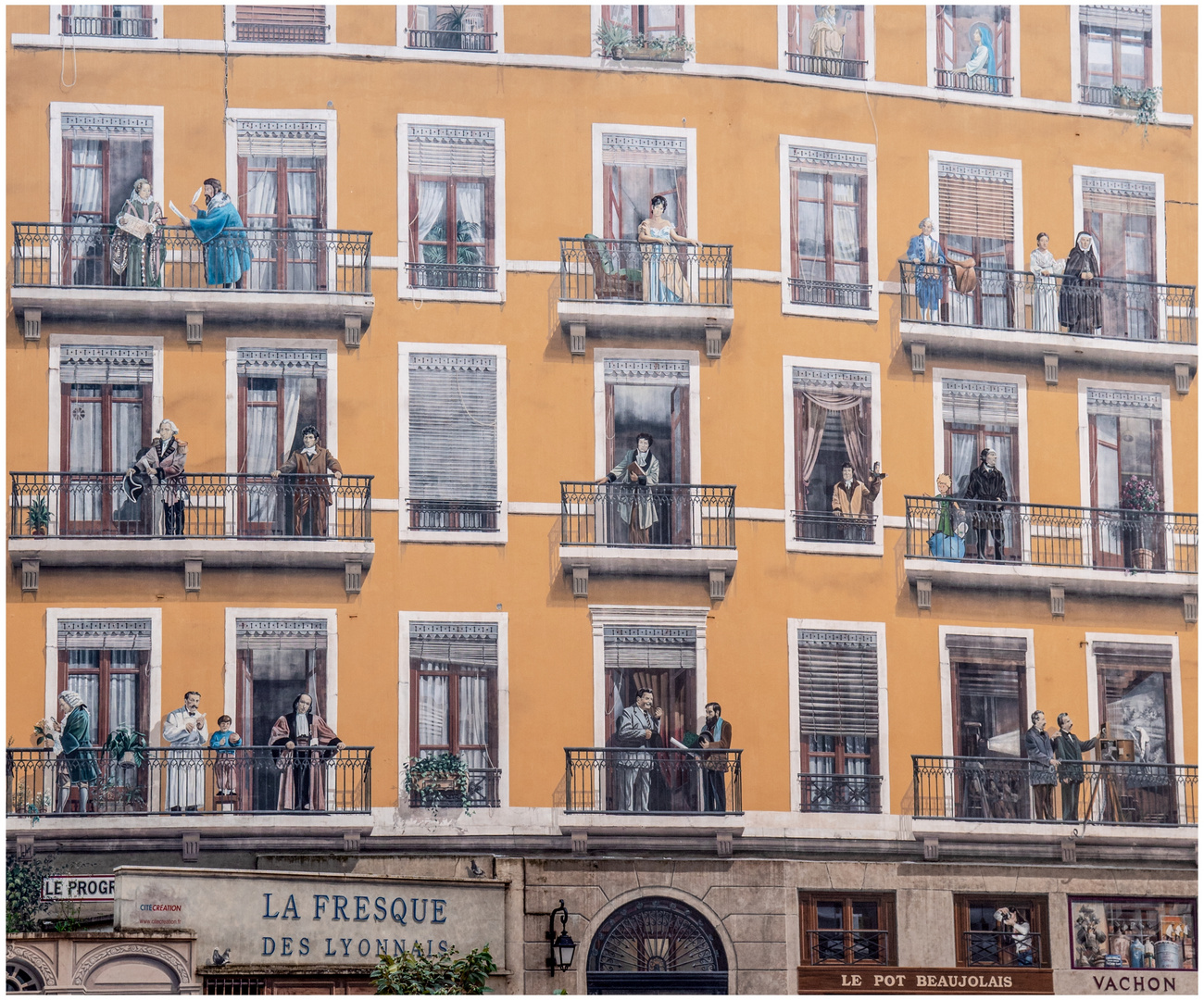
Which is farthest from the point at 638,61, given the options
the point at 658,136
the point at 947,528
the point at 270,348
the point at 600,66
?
the point at 947,528

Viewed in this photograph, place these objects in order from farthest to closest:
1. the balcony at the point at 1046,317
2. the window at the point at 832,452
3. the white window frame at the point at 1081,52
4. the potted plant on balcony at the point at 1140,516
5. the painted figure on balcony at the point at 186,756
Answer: the white window frame at the point at 1081,52 → the balcony at the point at 1046,317 → the potted plant on balcony at the point at 1140,516 → the window at the point at 832,452 → the painted figure on balcony at the point at 186,756

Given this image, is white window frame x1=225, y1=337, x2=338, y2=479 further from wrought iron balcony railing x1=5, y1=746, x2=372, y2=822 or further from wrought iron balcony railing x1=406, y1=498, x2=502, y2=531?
wrought iron balcony railing x1=5, y1=746, x2=372, y2=822

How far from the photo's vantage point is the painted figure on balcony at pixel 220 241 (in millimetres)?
20906

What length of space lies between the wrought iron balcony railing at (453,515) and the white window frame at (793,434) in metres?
2.92

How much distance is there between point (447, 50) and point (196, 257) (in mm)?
3287

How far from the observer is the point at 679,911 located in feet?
66.7

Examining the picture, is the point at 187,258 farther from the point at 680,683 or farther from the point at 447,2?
the point at 680,683

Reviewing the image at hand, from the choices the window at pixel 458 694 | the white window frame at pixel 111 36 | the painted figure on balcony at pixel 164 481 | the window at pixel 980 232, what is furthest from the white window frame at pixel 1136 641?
the white window frame at pixel 111 36

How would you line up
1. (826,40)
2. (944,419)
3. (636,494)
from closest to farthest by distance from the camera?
(636,494)
(944,419)
(826,40)

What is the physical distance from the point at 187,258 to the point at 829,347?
649 cm

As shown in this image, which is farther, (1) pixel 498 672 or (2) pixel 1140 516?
(2) pixel 1140 516

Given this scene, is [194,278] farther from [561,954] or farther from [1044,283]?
[1044,283]

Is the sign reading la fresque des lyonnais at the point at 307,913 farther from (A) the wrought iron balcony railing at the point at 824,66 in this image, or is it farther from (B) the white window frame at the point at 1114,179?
(B) the white window frame at the point at 1114,179

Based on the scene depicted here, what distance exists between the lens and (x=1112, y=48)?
A: 22484 mm
